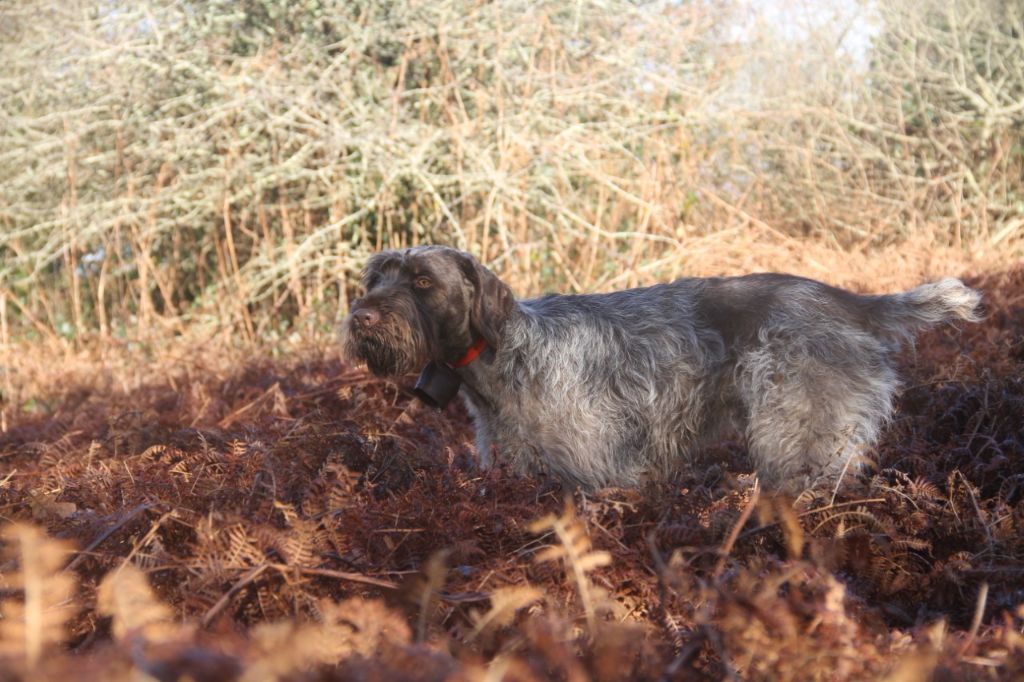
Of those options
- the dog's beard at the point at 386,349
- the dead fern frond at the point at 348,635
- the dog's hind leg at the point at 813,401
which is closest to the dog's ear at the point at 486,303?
the dog's beard at the point at 386,349

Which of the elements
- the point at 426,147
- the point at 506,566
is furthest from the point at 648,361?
the point at 426,147

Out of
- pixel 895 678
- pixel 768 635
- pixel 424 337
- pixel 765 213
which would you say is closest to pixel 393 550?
pixel 768 635

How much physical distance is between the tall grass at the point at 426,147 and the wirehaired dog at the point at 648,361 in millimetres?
4322

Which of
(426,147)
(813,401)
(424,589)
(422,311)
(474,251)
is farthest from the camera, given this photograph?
(474,251)

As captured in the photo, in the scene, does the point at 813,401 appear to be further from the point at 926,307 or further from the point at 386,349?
the point at 386,349

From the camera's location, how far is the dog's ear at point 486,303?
15.4ft

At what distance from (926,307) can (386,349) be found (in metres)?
2.70

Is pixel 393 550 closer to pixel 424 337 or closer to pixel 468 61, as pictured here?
pixel 424 337

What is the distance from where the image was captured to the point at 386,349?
449 centimetres

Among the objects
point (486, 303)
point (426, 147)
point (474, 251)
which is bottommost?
point (474, 251)

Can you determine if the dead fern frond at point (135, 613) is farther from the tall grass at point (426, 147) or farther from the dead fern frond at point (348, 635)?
the tall grass at point (426, 147)

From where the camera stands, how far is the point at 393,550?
280cm

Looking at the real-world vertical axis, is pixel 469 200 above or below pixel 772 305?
below

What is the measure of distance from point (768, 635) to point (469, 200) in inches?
338
